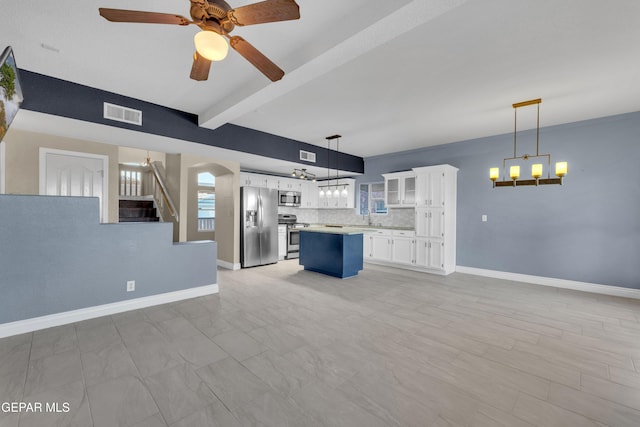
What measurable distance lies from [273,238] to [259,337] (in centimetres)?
394

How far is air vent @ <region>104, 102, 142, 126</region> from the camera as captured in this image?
3.37m

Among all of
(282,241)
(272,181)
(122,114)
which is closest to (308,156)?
(272,181)

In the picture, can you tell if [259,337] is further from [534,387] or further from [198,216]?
[198,216]

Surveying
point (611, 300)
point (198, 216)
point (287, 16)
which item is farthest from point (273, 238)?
point (611, 300)

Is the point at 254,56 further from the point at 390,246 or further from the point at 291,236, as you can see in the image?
the point at 291,236

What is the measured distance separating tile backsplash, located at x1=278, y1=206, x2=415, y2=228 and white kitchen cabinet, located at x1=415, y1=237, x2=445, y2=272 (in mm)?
872

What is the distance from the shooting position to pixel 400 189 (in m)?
6.37

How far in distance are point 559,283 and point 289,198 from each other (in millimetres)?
6021

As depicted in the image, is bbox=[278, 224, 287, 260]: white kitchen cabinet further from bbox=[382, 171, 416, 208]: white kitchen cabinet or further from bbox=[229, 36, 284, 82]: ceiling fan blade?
bbox=[229, 36, 284, 82]: ceiling fan blade

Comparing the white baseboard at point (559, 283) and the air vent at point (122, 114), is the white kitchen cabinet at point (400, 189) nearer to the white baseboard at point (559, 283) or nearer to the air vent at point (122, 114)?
the white baseboard at point (559, 283)

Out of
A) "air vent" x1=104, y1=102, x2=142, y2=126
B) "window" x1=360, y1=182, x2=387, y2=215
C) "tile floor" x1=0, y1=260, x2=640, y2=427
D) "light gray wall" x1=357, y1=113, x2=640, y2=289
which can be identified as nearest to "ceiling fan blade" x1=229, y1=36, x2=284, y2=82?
"tile floor" x1=0, y1=260, x2=640, y2=427

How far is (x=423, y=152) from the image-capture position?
251 inches

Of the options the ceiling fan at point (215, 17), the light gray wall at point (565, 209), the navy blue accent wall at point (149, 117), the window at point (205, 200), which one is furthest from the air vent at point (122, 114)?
the light gray wall at point (565, 209)

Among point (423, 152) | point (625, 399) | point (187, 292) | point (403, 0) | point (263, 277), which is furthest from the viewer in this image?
point (423, 152)
